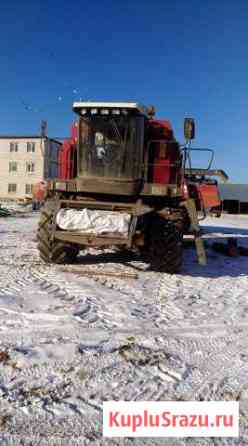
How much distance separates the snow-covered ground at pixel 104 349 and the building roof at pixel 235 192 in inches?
1708

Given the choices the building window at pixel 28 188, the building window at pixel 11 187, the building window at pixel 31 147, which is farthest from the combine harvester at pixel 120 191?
the building window at pixel 11 187

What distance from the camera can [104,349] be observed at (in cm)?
344

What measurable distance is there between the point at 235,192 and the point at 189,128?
46161 millimetres

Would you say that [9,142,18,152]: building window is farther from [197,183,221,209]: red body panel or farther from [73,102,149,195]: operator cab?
[73,102,149,195]: operator cab

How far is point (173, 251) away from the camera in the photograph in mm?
6598

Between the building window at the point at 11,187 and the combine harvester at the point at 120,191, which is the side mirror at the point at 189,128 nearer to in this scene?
the combine harvester at the point at 120,191

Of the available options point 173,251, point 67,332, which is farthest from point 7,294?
point 173,251

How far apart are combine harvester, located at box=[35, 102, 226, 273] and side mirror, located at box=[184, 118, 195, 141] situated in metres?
0.02

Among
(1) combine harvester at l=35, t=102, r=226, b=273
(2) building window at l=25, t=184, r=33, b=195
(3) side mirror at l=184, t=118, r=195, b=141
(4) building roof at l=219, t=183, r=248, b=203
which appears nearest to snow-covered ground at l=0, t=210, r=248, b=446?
(1) combine harvester at l=35, t=102, r=226, b=273

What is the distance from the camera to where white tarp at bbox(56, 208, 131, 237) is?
6.33 meters

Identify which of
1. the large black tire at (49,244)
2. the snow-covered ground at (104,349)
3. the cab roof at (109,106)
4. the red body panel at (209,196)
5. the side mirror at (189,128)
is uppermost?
the cab roof at (109,106)

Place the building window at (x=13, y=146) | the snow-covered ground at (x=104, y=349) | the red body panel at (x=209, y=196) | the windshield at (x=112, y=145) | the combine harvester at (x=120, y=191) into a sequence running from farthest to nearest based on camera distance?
the building window at (x=13, y=146) → the red body panel at (x=209, y=196) → the windshield at (x=112, y=145) → the combine harvester at (x=120, y=191) → the snow-covered ground at (x=104, y=349)

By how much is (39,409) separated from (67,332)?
4.19 feet

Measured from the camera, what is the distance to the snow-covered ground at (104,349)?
96.7 inches
